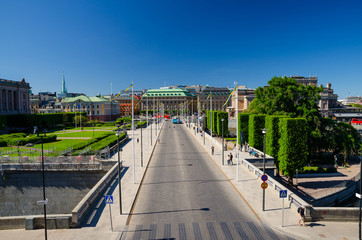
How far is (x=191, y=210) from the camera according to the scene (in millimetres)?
19781

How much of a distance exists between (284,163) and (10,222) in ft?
97.2

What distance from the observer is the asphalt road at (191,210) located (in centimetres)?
1641

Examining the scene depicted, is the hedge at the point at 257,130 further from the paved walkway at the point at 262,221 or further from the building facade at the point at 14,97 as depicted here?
the building facade at the point at 14,97

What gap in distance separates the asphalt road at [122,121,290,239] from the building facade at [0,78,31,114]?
3774 inches

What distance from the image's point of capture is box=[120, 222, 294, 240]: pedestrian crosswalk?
15977mm

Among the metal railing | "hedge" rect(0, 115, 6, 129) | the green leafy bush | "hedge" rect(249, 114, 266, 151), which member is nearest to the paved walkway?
the metal railing

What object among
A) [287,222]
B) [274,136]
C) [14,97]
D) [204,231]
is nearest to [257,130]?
[274,136]

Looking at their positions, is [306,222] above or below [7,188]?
above

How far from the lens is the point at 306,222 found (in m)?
17.9

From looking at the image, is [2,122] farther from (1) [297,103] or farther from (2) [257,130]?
(1) [297,103]

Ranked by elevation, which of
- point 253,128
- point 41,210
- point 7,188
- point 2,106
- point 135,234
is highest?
point 2,106

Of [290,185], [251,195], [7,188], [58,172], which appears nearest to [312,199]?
[290,185]

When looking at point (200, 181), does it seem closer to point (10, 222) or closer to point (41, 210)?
point (10, 222)

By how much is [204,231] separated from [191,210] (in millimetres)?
3257
